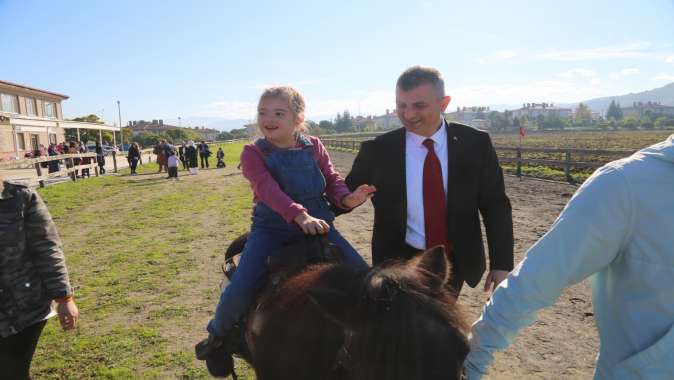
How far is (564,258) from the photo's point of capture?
130cm

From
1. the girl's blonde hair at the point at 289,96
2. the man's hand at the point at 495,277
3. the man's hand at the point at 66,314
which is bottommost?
the man's hand at the point at 66,314

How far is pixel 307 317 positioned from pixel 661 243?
4.27ft

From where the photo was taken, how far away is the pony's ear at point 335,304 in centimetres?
150

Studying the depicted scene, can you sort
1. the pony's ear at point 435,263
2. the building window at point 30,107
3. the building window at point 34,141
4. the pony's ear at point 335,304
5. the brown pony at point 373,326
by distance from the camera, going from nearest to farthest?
the brown pony at point 373,326 → the pony's ear at point 335,304 → the pony's ear at point 435,263 → the building window at point 34,141 → the building window at point 30,107

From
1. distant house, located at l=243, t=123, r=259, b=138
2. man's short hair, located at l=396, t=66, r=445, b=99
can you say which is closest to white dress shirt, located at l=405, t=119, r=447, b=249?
man's short hair, located at l=396, t=66, r=445, b=99

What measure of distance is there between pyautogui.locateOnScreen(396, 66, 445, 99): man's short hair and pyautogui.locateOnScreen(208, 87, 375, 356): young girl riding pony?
698mm

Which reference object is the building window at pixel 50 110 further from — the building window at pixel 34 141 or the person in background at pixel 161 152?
the person in background at pixel 161 152

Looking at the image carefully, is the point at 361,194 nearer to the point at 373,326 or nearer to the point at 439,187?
the point at 439,187

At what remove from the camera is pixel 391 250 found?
116 inches

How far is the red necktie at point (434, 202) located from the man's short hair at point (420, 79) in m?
0.43

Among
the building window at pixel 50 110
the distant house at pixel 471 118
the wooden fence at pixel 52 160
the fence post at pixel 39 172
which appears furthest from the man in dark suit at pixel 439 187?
the distant house at pixel 471 118

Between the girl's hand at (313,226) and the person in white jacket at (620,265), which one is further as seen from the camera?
the girl's hand at (313,226)

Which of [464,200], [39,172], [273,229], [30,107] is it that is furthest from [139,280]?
[30,107]

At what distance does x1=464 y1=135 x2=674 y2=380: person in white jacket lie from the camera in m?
1.26
